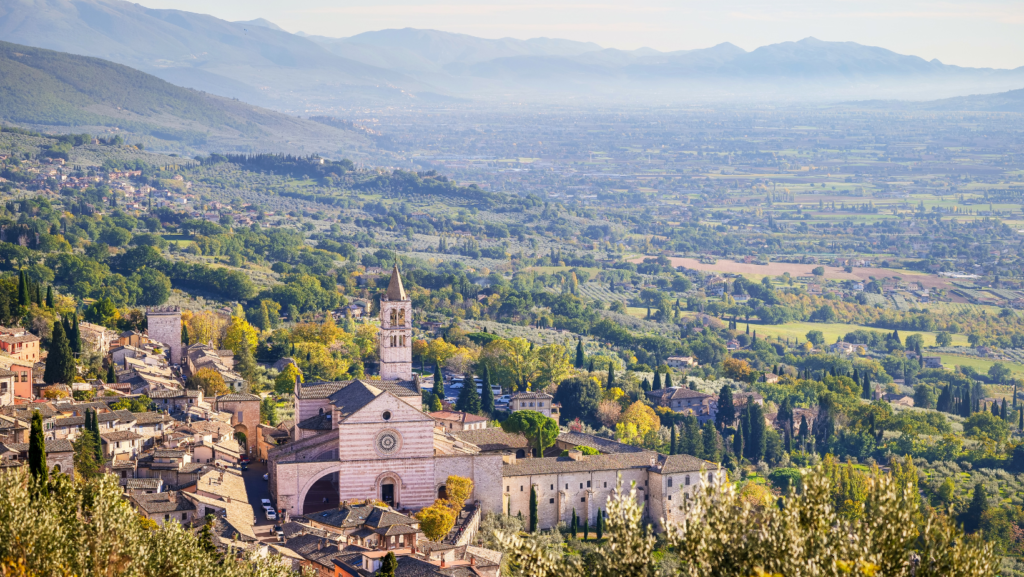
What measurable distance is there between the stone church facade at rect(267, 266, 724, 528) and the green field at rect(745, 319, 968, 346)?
282 ft

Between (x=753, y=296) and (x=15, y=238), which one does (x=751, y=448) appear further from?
(x=753, y=296)

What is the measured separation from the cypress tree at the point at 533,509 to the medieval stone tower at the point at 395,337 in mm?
8822

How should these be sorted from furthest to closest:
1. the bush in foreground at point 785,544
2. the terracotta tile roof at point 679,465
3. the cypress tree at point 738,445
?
the cypress tree at point 738,445
the terracotta tile roof at point 679,465
the bush in foreground at point 785,544

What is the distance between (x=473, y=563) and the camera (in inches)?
1545

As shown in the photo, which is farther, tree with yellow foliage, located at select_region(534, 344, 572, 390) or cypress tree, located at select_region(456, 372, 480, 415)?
tree with yellow foliage, located at select_region(534, 344, 572, 390)

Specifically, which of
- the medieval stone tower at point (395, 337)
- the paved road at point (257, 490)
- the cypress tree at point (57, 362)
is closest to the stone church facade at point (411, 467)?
the paved road at point (257, 490)

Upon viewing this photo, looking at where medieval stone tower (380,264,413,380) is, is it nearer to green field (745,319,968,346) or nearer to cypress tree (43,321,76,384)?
cypress tree (43,321,76,384)

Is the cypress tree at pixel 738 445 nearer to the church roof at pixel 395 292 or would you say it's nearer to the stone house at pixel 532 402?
the stone house at pixel 532 402

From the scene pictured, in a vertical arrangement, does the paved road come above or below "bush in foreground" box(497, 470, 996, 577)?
below

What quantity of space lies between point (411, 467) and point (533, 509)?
462 centimetres

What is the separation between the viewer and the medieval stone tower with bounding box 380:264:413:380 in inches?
2117

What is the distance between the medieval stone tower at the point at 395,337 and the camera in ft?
176

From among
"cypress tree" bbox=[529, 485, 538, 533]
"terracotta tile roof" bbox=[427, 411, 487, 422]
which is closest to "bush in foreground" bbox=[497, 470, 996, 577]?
"cypress tree" bbox=[529, 485, 538, 533]

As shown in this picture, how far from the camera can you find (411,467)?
4572cm
